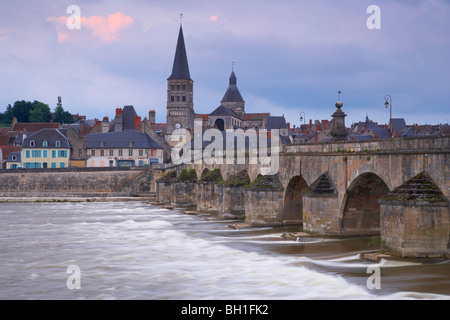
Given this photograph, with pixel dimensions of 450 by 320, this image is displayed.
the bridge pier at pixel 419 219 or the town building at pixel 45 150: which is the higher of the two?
the town building at pixel 45 150

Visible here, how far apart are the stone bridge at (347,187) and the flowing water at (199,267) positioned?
1.18 meters

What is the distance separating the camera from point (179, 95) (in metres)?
108

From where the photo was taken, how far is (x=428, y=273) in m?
15.8

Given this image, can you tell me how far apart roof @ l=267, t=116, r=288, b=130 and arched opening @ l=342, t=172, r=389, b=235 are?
84.7m

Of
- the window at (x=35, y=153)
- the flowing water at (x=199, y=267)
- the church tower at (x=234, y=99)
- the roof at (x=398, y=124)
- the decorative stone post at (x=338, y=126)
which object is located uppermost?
the church tower at (x=234, y=99)

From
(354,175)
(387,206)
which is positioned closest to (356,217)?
(354,175)

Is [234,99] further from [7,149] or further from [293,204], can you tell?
[293,204]

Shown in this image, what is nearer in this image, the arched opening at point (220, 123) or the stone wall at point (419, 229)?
the stone wall at point (419, 229)

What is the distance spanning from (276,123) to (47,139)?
50546 millimetres

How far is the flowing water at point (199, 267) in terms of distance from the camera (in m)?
15.3

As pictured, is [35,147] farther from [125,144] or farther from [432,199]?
[432,199]

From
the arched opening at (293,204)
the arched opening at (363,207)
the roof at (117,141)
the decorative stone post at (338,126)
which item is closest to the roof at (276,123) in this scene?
the roof at (117,141)

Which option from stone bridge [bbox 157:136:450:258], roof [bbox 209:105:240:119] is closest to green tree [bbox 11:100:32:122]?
roof [bbox 209:105:240:119]

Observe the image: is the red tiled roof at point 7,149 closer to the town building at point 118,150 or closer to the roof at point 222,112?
the town building at point 118,150
